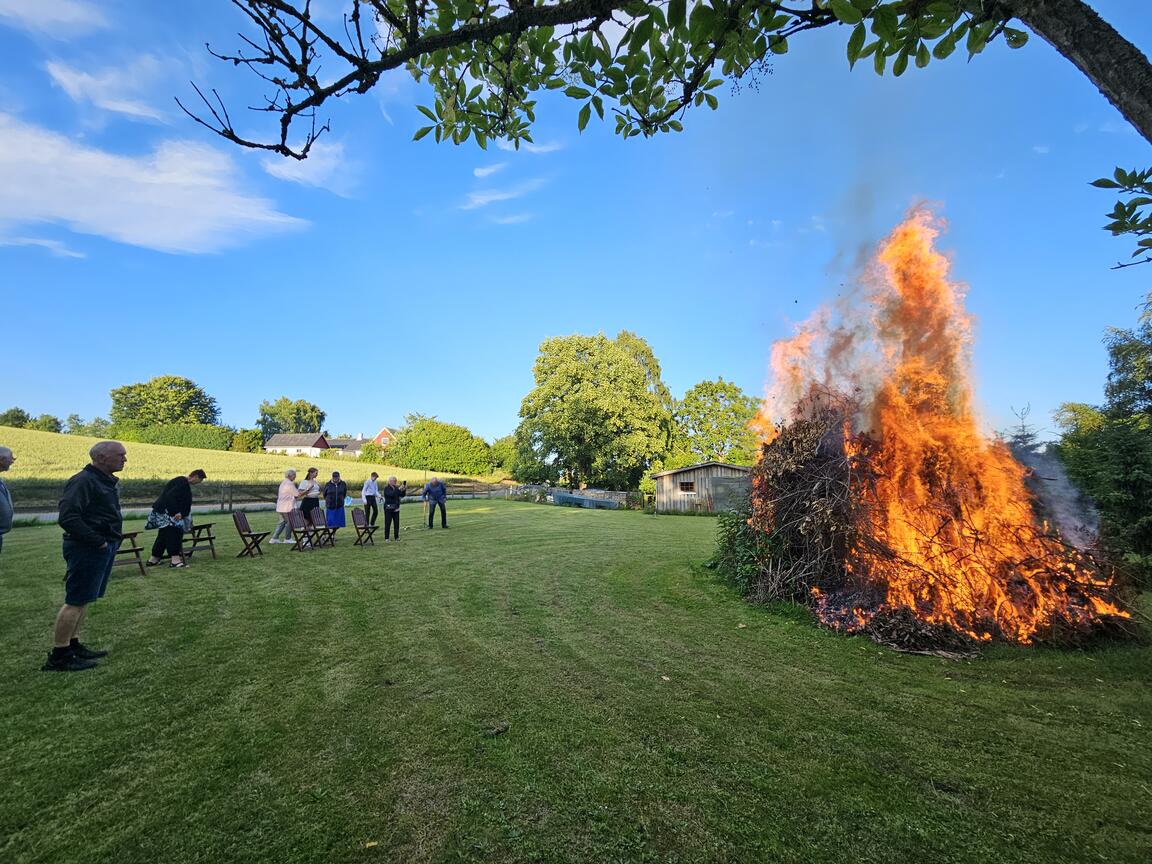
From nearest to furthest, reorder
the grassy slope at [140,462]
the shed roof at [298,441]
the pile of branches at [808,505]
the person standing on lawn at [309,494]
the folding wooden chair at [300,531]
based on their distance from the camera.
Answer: the pile of branches at [808,505]
the folding wooden chair at [300,531]
the person standing on lawn at [309,494]
the grassy slope at [140,462]
the shed roof at [298,441]

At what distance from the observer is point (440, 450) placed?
6662 cm

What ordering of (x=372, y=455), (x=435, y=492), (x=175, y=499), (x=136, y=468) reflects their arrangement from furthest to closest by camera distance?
(x=372, y=455)
(x=136, y=468)
(x=435, y=492)
(x=175, y=499)

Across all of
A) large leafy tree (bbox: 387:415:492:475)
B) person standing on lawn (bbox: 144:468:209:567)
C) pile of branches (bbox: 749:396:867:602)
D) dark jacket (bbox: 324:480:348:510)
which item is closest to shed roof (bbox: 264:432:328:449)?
large leafy tree (bbox: 387:415:492:475)

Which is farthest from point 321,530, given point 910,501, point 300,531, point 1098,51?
point 1098,51

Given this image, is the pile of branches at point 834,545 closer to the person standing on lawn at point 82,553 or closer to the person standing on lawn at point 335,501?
the person standing on lawn at point 82,553

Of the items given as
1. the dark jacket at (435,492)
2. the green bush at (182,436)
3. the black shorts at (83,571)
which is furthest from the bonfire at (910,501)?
the green bush at (182,436)

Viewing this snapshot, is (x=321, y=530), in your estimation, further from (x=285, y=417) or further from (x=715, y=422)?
(x=285, y=417)

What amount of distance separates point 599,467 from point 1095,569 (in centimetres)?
3691

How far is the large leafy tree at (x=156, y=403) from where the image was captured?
250 feet

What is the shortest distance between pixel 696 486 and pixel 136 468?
38.5m

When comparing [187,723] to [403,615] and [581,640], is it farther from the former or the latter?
[581,640]

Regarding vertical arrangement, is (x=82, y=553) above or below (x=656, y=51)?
below

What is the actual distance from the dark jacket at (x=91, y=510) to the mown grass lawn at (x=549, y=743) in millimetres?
1262

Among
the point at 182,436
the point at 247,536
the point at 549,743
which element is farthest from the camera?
the point at 182,436
